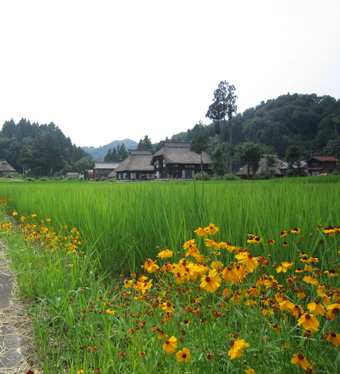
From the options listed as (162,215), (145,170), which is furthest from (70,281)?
(145,170)

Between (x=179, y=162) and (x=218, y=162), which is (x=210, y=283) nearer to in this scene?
(x=218, y=162)

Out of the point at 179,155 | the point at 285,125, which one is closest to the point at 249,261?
the point at 179,155

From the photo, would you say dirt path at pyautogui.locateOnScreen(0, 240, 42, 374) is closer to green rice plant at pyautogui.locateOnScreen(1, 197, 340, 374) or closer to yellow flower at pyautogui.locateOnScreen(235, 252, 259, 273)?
green rice plant at pyautogui.locateOnScreen(1, 197, 340, 374)

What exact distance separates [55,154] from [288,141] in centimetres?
4292

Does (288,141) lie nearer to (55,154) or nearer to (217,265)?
(55,154)

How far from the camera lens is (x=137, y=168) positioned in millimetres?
47656

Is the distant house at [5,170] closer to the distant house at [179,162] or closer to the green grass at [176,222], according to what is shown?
the distant house at [179,162]

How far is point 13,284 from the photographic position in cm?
255

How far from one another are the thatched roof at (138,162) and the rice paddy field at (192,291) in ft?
144

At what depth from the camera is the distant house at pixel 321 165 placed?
4388cm

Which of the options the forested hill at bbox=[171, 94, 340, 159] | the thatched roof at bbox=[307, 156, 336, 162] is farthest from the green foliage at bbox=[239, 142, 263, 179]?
the forested hill at bbox=[171, 94, 340, 159]

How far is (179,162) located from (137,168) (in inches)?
398

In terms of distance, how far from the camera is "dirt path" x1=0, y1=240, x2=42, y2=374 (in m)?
1.39

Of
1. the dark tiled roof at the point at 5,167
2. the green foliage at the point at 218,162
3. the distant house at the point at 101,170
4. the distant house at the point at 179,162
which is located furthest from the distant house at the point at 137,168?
the dark tiled roof at the point at 5,167
